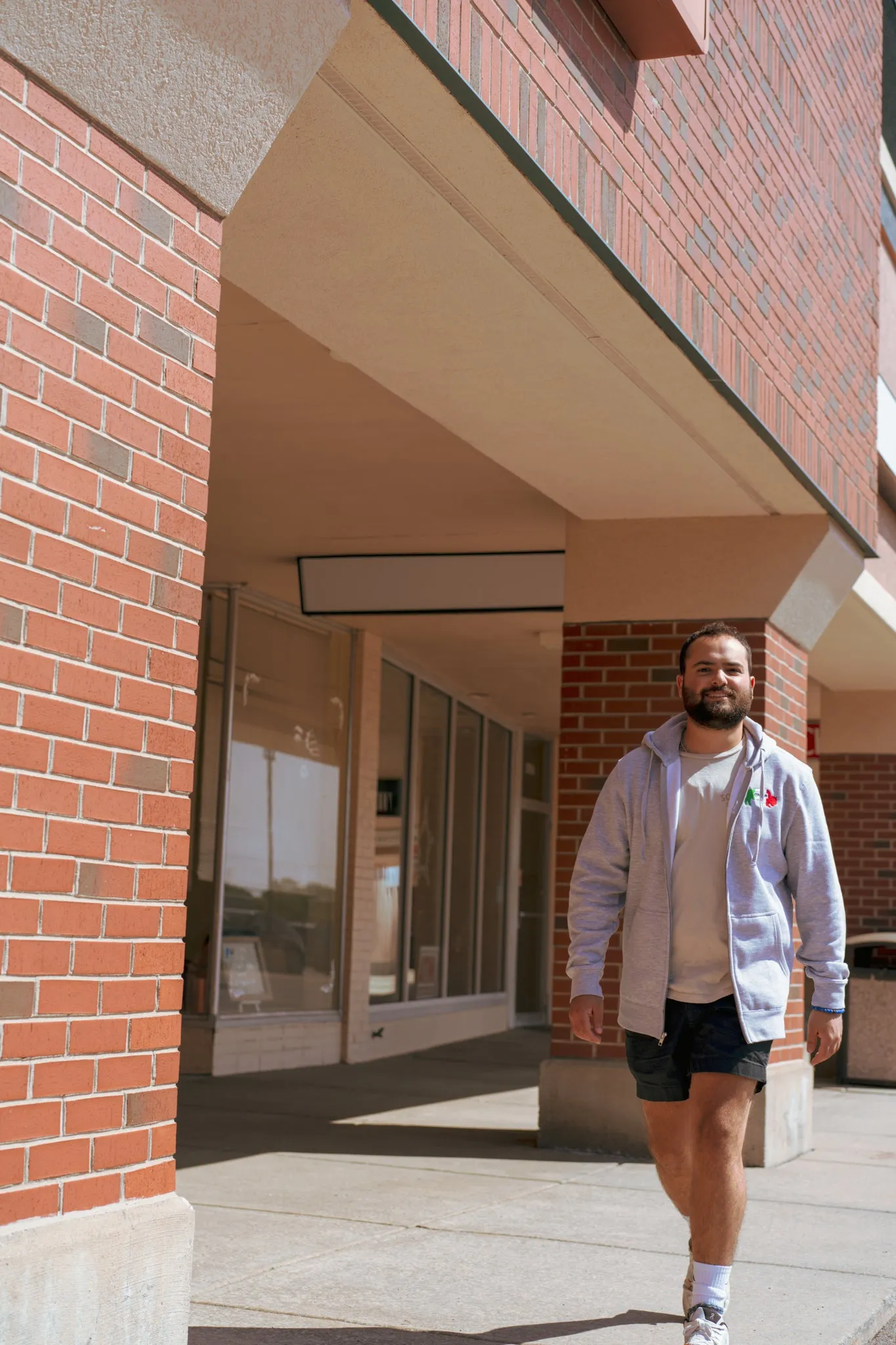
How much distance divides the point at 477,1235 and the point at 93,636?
3681 millimetres

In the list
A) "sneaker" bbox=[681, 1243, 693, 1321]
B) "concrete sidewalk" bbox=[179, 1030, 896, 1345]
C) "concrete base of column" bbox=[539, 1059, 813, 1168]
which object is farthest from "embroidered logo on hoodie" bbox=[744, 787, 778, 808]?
"concrete base of column" bbox=[539, 1059, 813, 1168]

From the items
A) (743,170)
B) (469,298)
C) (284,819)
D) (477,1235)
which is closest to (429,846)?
(284,819)

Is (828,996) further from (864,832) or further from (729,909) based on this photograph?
(864,832)

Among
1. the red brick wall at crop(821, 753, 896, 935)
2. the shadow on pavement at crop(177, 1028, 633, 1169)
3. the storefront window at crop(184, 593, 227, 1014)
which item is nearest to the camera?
the shadow on pavement at crop(177, 1028, 633, 1169)

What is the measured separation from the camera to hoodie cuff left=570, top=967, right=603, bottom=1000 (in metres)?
4.57

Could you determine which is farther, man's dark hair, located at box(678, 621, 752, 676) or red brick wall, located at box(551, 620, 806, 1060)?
red brick wall, located at box(551, 620, 806, 1060)

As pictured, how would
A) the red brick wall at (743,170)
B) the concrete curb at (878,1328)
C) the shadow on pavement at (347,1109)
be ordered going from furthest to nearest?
the shadow on pavement at (347,1109)
the red brick wall at (743,170)
the concrete curb at (878,1328)

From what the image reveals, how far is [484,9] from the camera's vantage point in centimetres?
473

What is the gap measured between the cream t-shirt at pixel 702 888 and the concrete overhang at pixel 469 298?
1991 millimetres

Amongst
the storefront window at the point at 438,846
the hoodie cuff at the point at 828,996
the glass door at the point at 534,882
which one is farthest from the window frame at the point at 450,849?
the hoodie cuff at the point at 828,996

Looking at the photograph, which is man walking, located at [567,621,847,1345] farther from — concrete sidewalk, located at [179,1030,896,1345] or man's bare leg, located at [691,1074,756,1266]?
concrete sidewalk, located at [179,1030,896,1345]

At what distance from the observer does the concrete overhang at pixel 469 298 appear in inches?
182

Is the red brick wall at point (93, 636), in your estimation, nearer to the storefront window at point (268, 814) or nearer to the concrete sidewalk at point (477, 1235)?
the concrete sidewalk at point (477, 1235)

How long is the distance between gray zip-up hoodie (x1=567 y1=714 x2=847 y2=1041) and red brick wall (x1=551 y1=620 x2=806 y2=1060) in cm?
406
